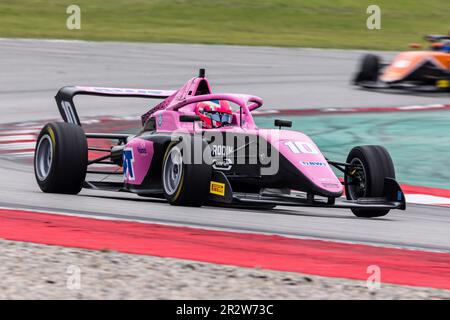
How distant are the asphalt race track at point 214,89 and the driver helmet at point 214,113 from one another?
924 mm

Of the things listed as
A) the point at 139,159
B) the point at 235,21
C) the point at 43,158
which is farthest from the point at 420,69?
the point at 235,21

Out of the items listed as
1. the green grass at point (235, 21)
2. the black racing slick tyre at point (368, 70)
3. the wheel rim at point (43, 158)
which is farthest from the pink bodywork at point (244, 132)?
the green grass at point (235, 21)

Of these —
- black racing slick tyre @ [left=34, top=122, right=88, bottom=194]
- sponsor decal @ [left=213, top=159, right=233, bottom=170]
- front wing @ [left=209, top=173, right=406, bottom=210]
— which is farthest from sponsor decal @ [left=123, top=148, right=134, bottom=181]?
front wing @ [left=209, top=173, right=406, bottom=210]

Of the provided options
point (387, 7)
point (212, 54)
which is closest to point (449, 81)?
point (212, 54)

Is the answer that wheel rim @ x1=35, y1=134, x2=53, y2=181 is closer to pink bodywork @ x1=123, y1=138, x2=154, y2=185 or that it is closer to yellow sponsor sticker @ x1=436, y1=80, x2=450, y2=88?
pink bodywork @ x1=123, y1=138, x2=154, y2=185

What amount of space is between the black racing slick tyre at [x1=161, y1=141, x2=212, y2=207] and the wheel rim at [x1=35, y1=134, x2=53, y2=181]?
146 centimetres

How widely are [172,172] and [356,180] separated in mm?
1802

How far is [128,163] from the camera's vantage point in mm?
11414

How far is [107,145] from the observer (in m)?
15.9

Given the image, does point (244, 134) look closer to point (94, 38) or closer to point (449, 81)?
point (449, 81)

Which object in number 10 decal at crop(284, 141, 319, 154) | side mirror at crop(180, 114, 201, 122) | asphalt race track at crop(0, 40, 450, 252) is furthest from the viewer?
side mirror at crop(180, 114, 201, 122)

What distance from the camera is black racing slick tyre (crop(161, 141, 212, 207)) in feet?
32.8

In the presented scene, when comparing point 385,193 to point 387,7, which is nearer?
point 385,193
